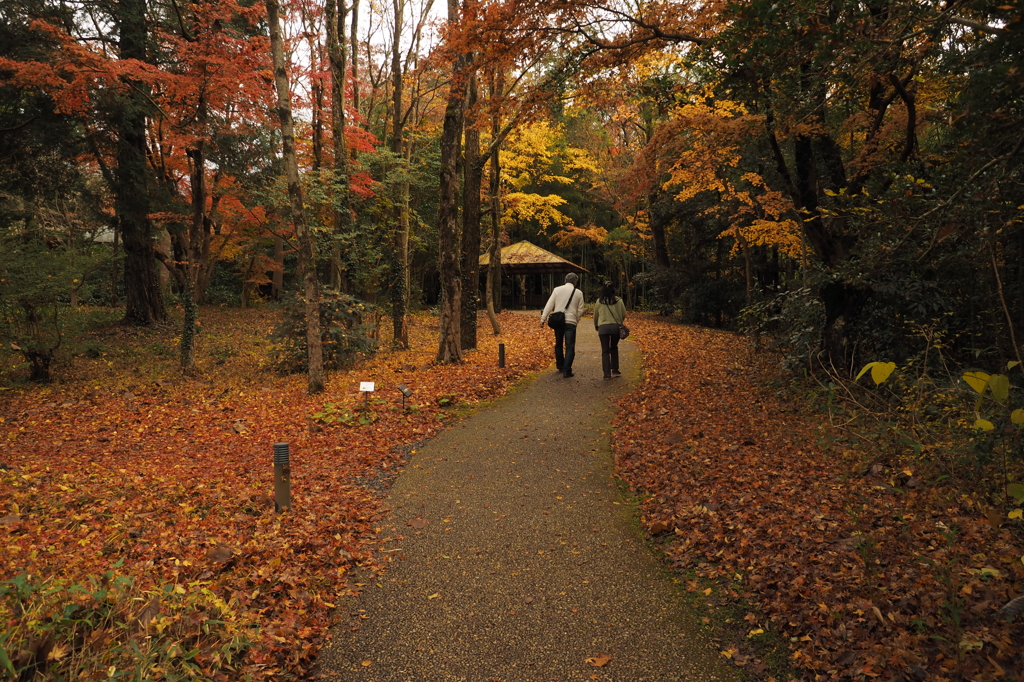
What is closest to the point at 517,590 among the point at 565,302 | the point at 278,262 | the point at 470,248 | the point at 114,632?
the point at 114,632

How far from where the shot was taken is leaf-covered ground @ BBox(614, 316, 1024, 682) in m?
2.95

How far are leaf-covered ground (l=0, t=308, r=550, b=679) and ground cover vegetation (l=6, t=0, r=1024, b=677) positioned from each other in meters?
0.28

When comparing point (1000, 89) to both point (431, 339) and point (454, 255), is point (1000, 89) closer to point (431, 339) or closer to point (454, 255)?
point (454, 255)

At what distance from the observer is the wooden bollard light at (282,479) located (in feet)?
18.0

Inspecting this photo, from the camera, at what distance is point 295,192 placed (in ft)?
32.4

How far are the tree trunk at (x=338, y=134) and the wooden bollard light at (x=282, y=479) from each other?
830 cm

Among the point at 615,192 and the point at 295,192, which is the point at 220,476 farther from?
the point at 615,192

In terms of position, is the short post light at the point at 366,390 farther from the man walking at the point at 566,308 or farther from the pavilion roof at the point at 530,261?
the pavilion roof at the point at 530,261

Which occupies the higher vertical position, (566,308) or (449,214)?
(449,214)

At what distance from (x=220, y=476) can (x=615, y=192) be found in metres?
21.5

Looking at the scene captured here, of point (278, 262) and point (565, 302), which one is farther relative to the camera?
point (278, 262)

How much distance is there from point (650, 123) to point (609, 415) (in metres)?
16.3

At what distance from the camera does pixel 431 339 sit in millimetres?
17859

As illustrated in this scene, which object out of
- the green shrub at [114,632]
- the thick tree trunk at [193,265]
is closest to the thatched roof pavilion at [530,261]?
the thick tree trunk at [193,265]
